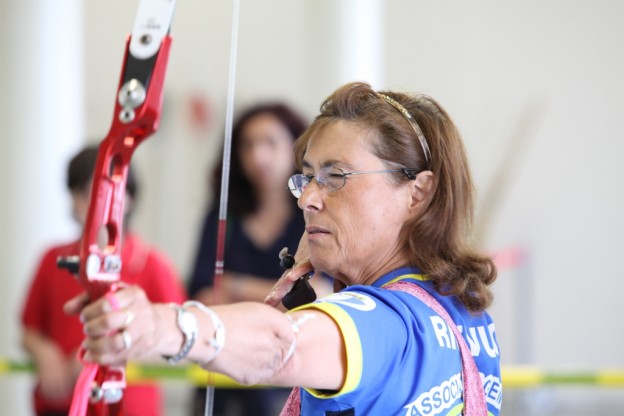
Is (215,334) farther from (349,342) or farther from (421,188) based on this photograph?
(421,188)

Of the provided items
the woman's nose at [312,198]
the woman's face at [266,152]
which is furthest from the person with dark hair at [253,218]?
the woman's nose at [312,198]

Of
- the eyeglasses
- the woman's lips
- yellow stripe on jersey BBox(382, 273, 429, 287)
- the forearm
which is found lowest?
yellow stripe on jersey BBox(382, 273, 429, 287)

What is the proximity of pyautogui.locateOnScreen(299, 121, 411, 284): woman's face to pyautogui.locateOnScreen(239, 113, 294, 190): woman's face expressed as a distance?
99 centimetres

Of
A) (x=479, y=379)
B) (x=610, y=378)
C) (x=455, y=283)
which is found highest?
(x=455, y=283)

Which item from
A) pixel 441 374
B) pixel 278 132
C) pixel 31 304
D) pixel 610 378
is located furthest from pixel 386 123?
pixel 610 378

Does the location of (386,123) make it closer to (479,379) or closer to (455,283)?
(455,283)

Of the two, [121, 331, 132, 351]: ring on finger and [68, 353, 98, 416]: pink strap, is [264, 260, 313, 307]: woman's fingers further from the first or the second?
[121, 331, 132, 351]: ring on finger

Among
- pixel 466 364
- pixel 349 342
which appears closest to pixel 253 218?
pixel 466 364

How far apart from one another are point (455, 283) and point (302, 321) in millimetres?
352

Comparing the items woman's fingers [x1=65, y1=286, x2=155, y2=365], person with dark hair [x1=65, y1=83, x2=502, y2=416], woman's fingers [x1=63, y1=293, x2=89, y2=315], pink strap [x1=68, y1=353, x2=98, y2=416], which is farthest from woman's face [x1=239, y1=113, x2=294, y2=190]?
woman's fingers [x1=65, y1=286, x2=155, y2=365]

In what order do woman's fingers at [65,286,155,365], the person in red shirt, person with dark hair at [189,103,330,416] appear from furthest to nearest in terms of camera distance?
the person in red shirt < person with dark hair at [189,103,330,416] < woman's fingers at [65,286,155,365]

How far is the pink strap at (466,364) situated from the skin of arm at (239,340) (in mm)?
228

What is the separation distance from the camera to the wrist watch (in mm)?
1026

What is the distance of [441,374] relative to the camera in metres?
1.33
